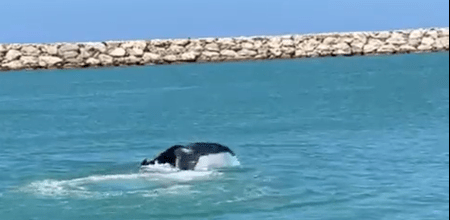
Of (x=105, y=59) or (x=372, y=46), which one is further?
(x=372, y=46)

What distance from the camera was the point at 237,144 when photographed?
21078mm

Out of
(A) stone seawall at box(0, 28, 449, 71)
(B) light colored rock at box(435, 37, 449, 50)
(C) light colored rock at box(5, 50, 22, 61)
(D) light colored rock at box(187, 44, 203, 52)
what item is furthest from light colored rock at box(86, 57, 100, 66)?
(B) light colored rock at box(435, 37, 449, 50)

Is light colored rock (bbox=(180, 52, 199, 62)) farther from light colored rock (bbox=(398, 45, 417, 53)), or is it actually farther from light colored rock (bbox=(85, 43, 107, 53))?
light colored rock (bbox=(398, 45, 417, 53))

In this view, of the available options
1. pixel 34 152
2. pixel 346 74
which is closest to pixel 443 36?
pixel 346 74

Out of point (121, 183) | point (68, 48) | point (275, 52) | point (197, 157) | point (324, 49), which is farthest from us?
point (324, 49)

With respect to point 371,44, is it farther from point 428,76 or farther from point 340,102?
point 340,102

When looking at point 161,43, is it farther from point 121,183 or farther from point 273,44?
point 121,183

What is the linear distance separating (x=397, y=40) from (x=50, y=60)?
50.7 ft

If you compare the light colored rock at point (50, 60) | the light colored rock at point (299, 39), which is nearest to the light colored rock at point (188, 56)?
the light colored rock at point (299, 39)

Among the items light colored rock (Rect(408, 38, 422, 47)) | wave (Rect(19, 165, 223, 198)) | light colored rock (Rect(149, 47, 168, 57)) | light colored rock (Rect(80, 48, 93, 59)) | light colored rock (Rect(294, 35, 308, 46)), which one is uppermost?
light colored rock (Rect(408, 38, 422, 47))

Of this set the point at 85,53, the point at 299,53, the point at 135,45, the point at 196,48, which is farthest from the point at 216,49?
the point at 85,53

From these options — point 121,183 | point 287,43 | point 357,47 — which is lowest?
point 121,183

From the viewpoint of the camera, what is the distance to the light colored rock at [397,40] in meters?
49.8

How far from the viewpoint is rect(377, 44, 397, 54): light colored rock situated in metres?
50.5
